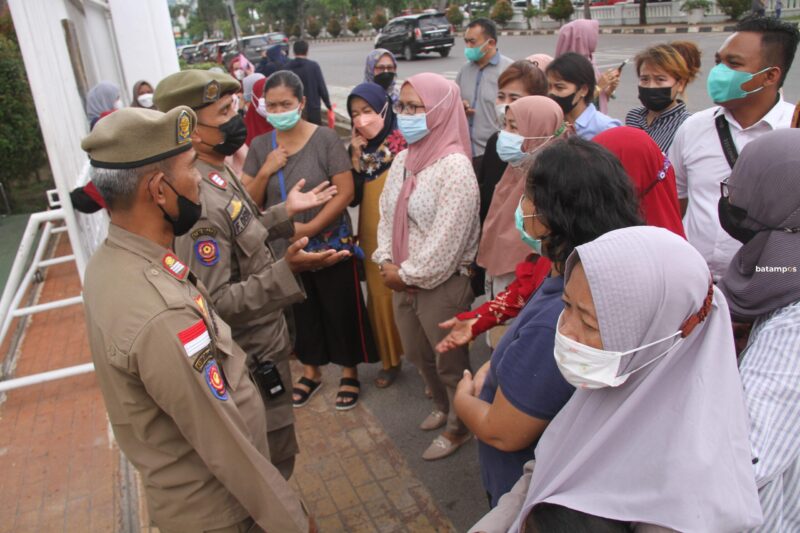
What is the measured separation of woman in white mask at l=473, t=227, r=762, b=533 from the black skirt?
8.25ft

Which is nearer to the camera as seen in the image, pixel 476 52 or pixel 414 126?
pixel 414 126

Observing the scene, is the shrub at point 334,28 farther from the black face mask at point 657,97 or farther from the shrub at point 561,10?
the black face mask at point 657,97

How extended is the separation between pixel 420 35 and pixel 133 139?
958 inches

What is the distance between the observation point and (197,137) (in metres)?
2.74

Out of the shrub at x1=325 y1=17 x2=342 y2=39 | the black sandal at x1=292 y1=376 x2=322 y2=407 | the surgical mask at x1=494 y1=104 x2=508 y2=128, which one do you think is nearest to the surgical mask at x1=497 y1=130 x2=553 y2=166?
the surgical mask at x1=494 y1=104 x2=508 y2=128

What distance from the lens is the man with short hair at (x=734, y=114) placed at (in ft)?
9.20

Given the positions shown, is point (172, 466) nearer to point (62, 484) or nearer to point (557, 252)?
point (557, 252)

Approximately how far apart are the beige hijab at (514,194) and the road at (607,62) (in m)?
8.02

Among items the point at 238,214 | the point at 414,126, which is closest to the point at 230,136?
the point at 238,214

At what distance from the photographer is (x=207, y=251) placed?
2.41 meters

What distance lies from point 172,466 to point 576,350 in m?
1.17

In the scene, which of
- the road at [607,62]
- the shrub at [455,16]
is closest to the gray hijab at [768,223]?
the road at [607,62]

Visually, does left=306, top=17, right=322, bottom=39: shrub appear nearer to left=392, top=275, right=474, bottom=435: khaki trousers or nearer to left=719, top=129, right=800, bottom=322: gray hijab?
left=392, top=275, right=474, bottom=435: khaki trousers

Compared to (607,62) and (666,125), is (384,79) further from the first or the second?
(607,62)
